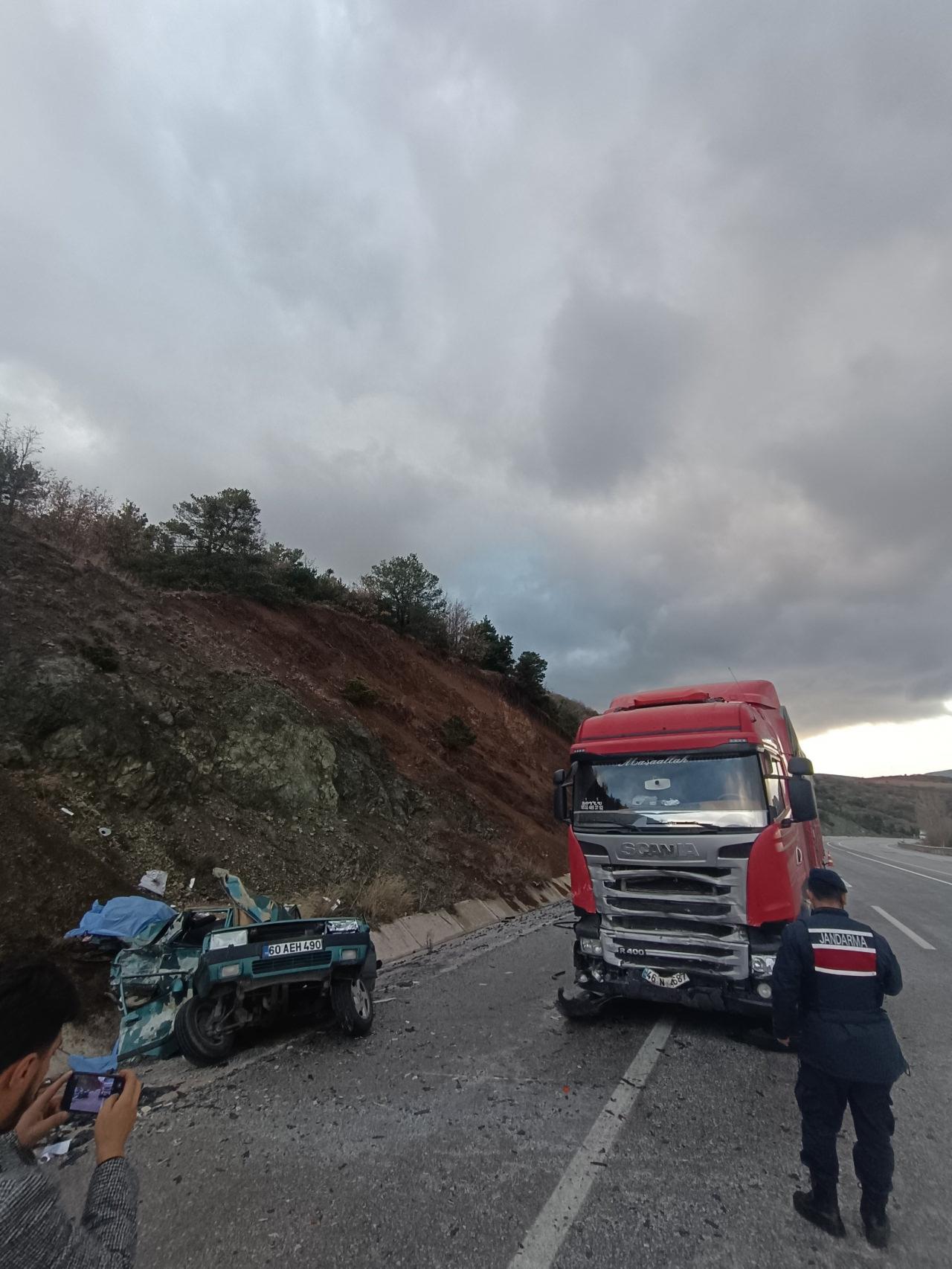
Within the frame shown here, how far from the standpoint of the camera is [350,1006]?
6281 mm

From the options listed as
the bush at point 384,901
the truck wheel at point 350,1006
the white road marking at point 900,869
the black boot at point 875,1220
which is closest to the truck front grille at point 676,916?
the black boot at point 875,1220

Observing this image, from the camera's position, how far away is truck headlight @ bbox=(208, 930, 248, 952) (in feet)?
18.4

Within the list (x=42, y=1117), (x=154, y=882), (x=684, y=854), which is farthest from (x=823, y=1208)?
(x=154, y=882)

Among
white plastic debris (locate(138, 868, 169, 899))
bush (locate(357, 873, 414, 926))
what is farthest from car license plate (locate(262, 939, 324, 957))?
bush (locate(357, 873, 414, 926))

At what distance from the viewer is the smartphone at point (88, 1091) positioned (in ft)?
6.84

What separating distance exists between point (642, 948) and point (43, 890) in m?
6.97

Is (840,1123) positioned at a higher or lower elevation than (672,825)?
lower

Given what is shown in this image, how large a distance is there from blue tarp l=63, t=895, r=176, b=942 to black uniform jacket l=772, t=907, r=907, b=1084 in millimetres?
5419

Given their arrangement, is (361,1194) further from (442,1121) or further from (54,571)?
(54,571)

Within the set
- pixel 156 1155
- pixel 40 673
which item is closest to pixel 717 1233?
pixel 156 1155

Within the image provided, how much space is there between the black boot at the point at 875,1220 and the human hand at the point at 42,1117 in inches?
145

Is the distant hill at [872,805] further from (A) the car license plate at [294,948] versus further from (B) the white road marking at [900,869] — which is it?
(A) the car license plate at [294,948]

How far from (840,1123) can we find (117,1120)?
3.46 m

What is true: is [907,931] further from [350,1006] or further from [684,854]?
[350,1006]
